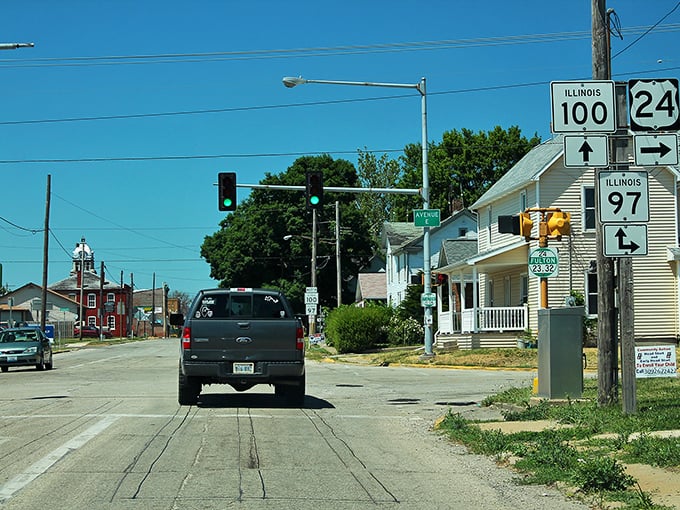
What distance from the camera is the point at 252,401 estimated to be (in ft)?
58.6

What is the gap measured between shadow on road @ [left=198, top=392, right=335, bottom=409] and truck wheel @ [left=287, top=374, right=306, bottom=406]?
0.38 ft

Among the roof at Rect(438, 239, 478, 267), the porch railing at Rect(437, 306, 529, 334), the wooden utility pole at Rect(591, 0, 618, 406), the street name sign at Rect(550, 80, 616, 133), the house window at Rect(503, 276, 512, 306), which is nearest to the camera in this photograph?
the street name sign at Rect(550, 80, 616, 133)

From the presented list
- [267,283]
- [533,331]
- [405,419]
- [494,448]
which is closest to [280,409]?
[405,419]

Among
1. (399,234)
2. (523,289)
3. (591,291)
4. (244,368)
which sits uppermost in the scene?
(399,234)

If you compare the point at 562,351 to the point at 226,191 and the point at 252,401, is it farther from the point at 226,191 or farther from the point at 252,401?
the point at 226,191

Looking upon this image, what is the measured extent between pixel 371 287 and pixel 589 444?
63940 mm

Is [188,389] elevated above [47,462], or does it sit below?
above

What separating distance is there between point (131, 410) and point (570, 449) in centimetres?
857

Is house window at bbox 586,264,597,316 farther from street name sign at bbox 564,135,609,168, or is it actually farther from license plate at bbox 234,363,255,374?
street name sign at bbox 564,135,609,168

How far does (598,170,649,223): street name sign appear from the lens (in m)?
12.2

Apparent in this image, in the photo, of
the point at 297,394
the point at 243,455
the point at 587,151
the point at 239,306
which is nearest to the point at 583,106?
the point at 587,151

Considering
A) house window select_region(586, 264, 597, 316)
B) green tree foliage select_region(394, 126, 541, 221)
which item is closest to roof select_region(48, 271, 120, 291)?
green tree foliage select_region(394, 126, 541, 221)

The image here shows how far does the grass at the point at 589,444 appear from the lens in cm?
857

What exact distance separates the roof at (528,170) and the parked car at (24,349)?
19.5 metres
